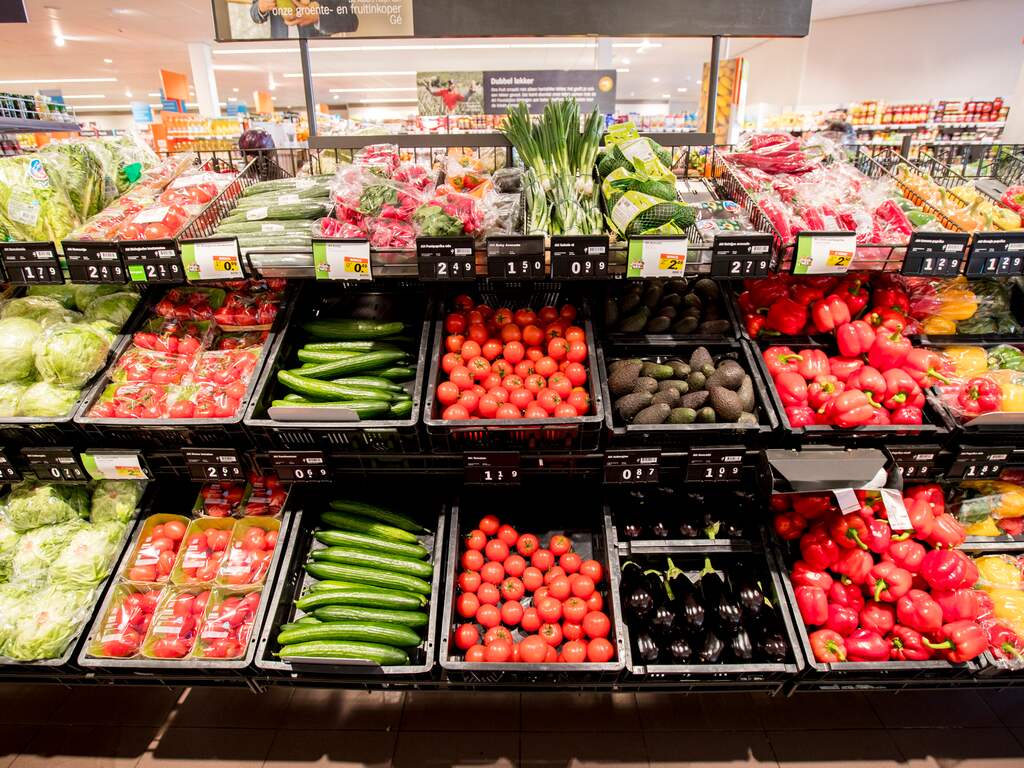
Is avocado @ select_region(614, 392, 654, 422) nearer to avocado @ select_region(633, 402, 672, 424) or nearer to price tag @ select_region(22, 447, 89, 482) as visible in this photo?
avocado @ select_region(633, 402, 672, 424)

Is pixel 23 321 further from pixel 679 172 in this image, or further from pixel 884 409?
pixel 884 409

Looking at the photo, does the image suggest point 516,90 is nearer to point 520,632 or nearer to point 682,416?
point 682,416

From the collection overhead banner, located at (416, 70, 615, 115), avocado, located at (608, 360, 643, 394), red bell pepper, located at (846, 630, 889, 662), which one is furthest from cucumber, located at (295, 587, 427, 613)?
overhead banner, located at (416, 70, 615, 115)

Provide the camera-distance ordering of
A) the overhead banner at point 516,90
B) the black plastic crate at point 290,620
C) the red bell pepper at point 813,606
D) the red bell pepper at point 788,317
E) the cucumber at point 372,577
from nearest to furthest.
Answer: the black plastic crate at point 290,620 → the red bell pepper at point 813,606 → the cucumber at point 372,577 → the red bell pepper at point 788,317 → the overhead banner at point 516,90

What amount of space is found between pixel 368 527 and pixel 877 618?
1689 millimetres

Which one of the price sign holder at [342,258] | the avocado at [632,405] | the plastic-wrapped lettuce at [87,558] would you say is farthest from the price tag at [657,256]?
the plastic-wrapped lettuce at [87,558]

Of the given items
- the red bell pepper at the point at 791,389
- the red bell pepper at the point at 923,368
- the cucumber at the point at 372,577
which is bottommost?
the cucumber at the point at 372,577

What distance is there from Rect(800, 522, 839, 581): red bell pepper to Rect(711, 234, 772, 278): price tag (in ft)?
2.99

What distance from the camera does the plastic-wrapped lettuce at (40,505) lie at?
6.68 ft

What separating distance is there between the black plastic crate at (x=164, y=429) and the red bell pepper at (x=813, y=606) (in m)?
1.83

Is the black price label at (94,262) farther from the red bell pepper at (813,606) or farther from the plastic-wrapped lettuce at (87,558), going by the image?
the red bell pepper at (813,606)

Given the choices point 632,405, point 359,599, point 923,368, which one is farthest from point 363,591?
point 923,368

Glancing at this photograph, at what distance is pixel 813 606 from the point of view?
176 cm

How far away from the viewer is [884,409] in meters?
1.76
